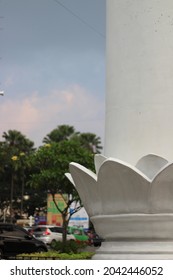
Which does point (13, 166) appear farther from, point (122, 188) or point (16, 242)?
point (122, 188)

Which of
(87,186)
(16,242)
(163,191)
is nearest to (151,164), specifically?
(163,191)

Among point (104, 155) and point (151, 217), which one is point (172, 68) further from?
point (151, 217)

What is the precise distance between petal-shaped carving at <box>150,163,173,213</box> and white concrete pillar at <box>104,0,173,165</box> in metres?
0.75

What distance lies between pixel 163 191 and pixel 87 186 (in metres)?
1.16

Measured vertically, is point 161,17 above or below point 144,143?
above

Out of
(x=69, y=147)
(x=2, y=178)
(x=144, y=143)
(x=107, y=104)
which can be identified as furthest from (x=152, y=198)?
(x=2, y=178)

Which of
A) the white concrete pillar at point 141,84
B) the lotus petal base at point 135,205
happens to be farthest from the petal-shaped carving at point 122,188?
the white concrete pillar at point 141,84

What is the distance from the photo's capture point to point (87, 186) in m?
8.54

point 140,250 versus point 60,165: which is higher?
point 60,165

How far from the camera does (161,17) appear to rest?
28.6 ft

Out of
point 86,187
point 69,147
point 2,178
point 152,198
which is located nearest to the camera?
point 152,198

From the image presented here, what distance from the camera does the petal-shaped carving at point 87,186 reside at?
8.43m

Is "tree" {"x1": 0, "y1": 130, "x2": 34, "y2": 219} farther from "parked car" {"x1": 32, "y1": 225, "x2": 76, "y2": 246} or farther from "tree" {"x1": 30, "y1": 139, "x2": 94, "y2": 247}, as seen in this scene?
"tree" {"x1": 30, "y1": 139, "x2": 94, "y2": 247}

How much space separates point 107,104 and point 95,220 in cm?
173
